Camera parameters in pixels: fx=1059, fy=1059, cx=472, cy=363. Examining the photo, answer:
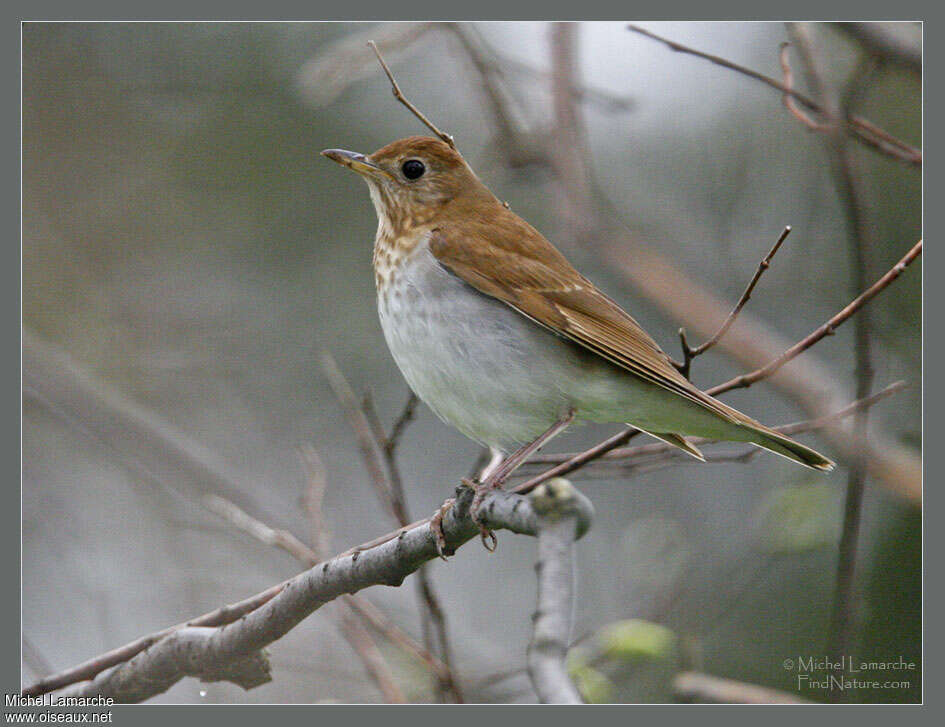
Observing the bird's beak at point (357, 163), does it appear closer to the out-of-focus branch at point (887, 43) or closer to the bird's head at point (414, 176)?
the bird's head at point (414, 176)

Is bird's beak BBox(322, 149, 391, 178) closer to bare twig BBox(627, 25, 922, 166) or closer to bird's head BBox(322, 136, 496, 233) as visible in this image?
bird's head BBox(322, 136, 496, 233)

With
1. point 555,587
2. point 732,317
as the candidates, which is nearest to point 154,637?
point 555,587

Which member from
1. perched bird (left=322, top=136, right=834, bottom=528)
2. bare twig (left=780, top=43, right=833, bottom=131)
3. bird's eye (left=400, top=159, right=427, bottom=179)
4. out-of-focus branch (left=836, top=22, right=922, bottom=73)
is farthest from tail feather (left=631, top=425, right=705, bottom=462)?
out-of-focus branch (left=836, top=22, right=922, bottom=73)

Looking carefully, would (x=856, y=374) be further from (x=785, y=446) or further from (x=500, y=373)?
(x=500, y=373)

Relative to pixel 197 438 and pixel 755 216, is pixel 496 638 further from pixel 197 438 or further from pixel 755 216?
pixel 755 216

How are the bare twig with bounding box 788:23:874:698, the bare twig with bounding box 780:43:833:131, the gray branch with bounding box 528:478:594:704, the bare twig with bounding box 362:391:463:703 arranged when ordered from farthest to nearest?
the bare twig with bounding box 780:43:833:131, the bare twig with bounding box 362:391:463:703, the bare twig with bounding box 788:23:874:698, the gray branch with bounding box 528:478:594:704

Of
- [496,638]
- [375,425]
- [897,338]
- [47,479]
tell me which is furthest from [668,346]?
[47,479]

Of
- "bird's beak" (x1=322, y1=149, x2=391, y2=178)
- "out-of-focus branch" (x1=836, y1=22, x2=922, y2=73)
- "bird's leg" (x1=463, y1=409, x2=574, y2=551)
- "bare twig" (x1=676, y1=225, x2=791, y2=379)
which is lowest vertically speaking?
"bird's leg" (x1=463, y1=409, x2=574, y2=551)
